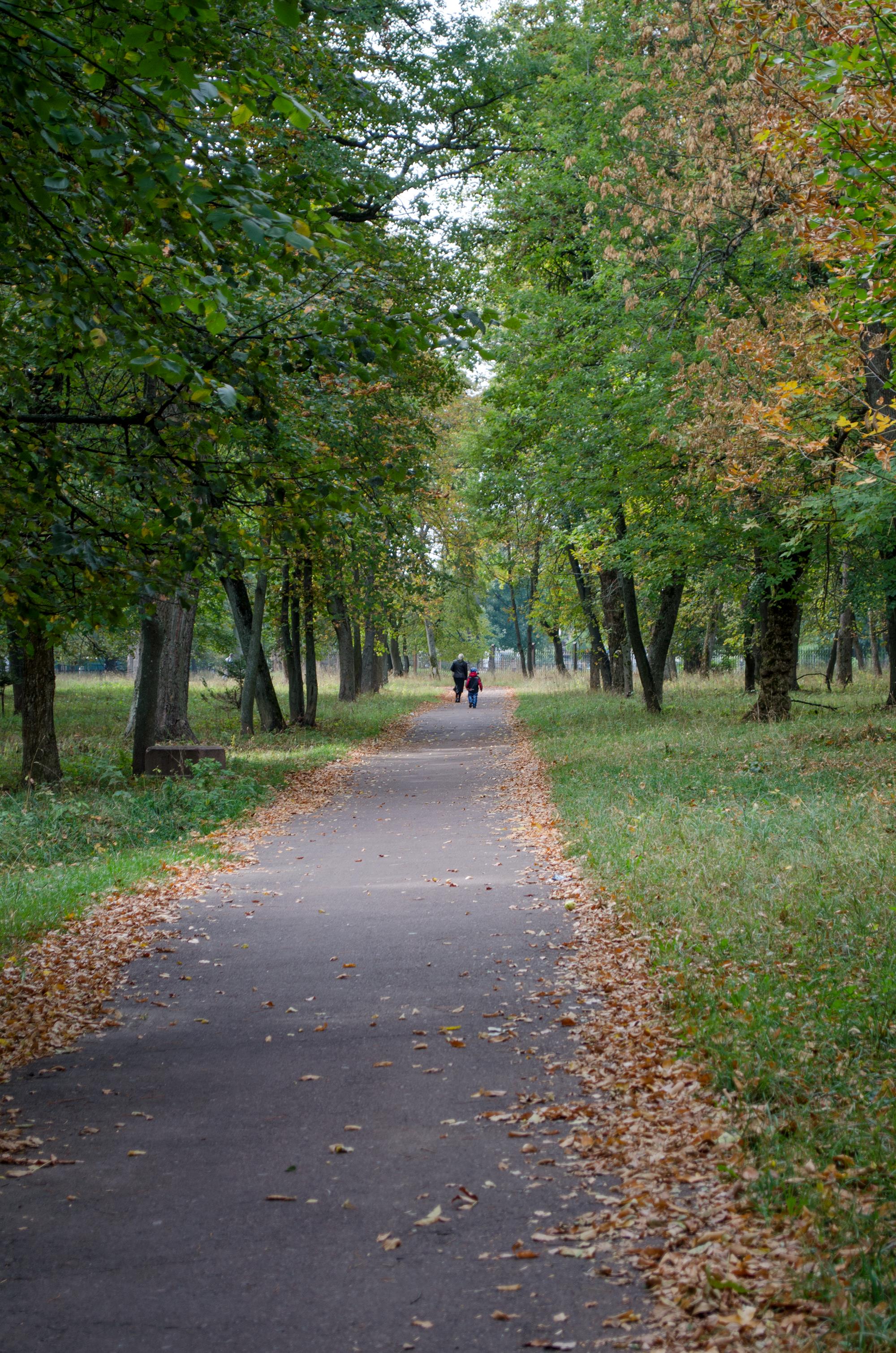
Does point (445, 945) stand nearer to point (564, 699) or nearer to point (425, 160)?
point (425, 160)

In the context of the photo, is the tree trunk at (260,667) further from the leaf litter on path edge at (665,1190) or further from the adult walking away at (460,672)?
the leaf litter on path edge at (665,1190)

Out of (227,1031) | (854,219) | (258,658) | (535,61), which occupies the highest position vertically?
(535,61)

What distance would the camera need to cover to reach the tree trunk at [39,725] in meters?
14.7

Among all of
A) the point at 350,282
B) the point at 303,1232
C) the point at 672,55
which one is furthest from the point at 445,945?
the point at 672,55

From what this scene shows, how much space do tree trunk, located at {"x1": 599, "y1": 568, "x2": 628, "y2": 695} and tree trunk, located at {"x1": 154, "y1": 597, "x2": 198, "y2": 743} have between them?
13.4 meters

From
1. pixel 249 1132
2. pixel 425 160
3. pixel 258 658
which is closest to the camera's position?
pixel 249 1132

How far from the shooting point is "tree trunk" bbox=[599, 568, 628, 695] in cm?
2917

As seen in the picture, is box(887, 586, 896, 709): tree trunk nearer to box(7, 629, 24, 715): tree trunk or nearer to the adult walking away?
box(7, 629, 24, 715): tree trunk

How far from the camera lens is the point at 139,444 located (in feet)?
22.6

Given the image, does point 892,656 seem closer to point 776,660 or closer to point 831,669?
point 776,660

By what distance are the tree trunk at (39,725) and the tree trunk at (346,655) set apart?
46.0 ft

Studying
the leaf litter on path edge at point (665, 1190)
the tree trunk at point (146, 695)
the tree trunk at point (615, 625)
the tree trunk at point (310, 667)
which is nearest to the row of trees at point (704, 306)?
the tree trunk at point (615, 625)

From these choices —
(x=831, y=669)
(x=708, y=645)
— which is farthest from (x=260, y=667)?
(x=708, y=645)

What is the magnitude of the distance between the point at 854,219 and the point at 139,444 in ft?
18.1
